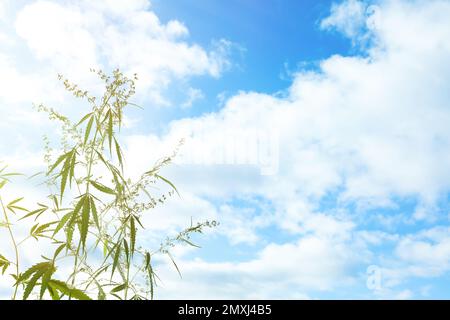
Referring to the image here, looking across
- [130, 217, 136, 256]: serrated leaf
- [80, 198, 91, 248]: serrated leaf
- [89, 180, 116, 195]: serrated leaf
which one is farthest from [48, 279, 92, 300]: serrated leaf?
[89, 180, 116, 195]: serrated leaf

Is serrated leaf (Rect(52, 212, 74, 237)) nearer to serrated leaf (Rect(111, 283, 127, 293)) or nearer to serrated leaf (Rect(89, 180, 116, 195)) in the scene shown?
serrated leaf (Rect(89, 180, 116, 195))

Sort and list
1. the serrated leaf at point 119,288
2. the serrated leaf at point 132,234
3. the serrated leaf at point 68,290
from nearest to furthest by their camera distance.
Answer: the serrated leaf at point 68,290 < the serrated leaf at point 132,234 < the serrated leaf at point 119,288

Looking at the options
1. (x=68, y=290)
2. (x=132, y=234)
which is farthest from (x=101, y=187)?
(x=68, y=290)

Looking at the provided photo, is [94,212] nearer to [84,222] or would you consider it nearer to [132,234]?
[84,222]

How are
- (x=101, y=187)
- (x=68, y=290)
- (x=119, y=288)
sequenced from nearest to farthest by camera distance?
(x=68, y=290) → (x=101, y=187) → (x=119, y=288)

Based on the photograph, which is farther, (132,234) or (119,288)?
(119,288)

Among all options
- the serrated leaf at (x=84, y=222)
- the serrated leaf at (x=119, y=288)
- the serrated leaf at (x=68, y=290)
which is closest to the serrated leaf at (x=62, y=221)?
the serrated leaf at (x=84, y=222)

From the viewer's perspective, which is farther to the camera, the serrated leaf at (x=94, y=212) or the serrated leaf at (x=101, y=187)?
the serrated leaf at (x=101, y=187)

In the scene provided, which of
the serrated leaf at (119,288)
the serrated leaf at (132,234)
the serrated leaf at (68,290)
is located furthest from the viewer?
the serrated leaf at (119,288)

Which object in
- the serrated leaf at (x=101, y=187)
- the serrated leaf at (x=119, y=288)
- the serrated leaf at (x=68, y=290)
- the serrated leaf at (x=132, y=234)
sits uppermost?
the serrated leaf at (x=101, y=187)

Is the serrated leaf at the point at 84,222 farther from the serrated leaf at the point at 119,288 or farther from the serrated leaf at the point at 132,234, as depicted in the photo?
the serrated leaf at the point at 119,288
